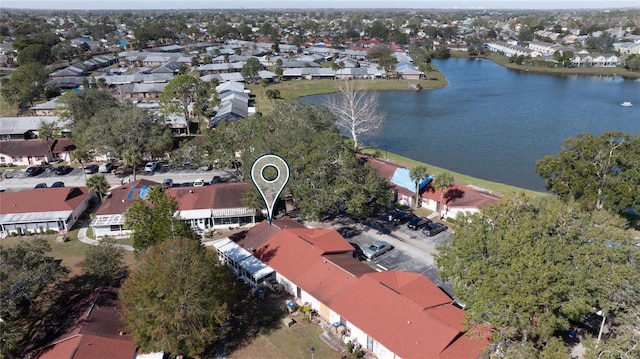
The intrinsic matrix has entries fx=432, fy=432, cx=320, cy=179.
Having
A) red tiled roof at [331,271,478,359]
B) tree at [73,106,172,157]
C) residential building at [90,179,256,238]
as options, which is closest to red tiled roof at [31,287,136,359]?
red tiled roof at [331,271,478,359]

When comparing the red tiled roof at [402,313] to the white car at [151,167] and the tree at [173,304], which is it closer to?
the tree at [173,304]

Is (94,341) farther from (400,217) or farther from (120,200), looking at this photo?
(400,217)

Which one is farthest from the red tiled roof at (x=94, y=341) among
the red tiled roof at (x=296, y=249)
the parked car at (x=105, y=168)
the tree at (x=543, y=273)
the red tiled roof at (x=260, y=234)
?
the parked car at (x=105, y=168)

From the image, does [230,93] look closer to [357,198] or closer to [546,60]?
[357,198]

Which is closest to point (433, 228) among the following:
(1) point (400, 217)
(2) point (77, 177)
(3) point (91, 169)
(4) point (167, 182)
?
(1) point (400, 217)

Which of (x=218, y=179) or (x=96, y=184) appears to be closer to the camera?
(x=96, y=184)

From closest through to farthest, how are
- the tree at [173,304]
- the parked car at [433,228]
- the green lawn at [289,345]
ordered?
the tree at [173,304]
the green lawn at [289,345]
the parked car at [433,228]
